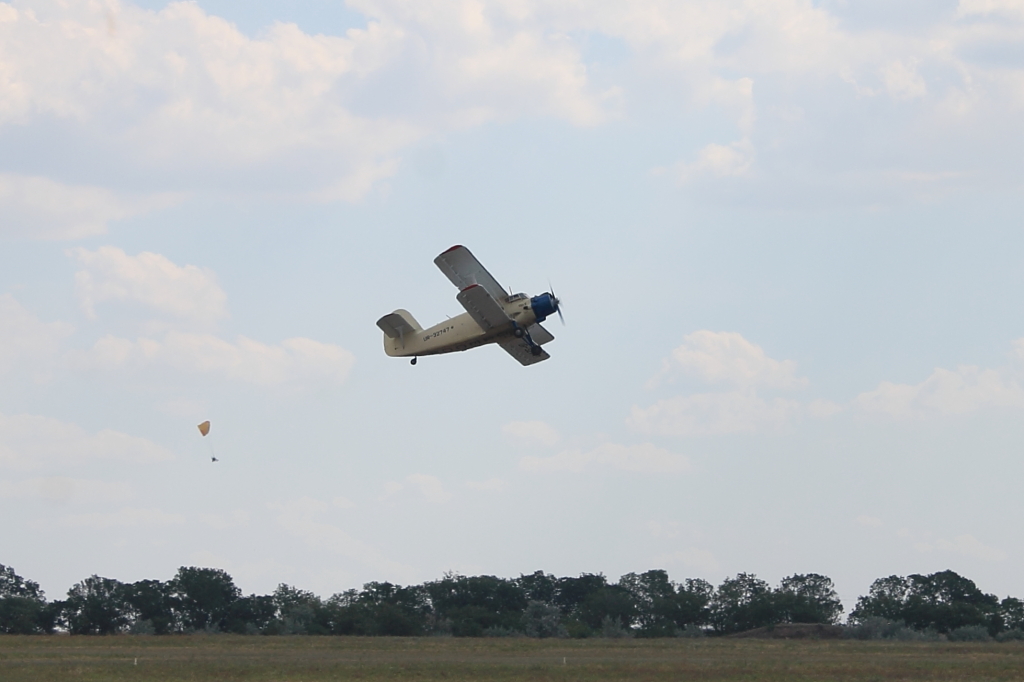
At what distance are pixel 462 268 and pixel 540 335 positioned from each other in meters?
5.67

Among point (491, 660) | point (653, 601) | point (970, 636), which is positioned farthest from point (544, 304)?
point (653, 601)

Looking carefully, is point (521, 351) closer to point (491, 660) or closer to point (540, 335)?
point (540, 335)

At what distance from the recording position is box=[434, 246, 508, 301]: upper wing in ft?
155

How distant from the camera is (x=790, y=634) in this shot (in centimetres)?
6419

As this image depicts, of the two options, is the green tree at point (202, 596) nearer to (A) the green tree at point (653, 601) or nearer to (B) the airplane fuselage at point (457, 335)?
(A) the green tree at point (653, 601)

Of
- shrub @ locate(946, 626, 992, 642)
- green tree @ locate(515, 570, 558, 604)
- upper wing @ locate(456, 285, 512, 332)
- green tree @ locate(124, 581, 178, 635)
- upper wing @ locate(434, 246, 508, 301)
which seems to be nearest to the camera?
upper wing @ locate(456, 285, 512, 332)

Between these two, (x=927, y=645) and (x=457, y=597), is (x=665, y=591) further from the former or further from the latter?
(x=927, y=645)

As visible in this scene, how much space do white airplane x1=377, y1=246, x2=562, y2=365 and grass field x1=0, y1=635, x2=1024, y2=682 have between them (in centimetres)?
1201

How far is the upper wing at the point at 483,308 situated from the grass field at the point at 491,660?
12419 mm

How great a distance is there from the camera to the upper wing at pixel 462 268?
47375 mm

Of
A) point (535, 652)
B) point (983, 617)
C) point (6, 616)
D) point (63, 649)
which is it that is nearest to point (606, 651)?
point (535, 652)

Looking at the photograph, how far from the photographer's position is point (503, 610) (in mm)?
82875

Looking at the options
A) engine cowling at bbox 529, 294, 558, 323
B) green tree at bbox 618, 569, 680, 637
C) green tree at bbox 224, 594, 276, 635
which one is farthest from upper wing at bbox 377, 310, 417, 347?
green tree at bbox 224, 594, 276, 635

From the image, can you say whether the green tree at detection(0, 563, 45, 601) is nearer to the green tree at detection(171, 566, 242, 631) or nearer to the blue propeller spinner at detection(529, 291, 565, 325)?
the green tree at detection(171, 566, 242, 631)
